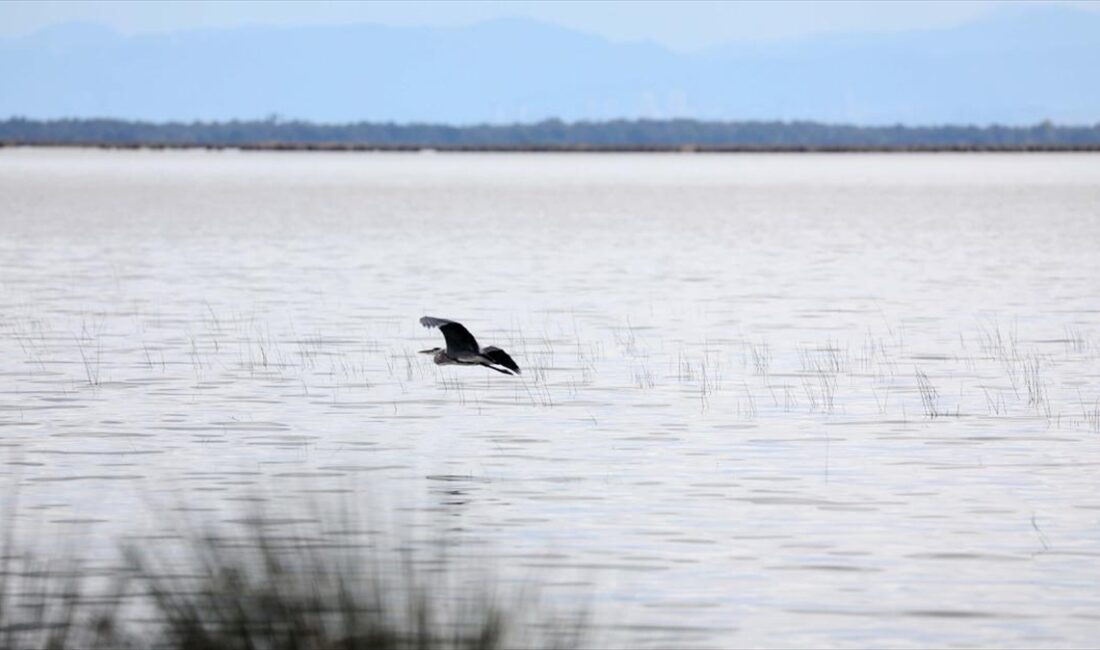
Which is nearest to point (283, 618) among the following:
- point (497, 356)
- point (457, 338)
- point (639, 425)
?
point (497, 356)

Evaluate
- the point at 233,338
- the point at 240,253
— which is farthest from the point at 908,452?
the point at 240,253

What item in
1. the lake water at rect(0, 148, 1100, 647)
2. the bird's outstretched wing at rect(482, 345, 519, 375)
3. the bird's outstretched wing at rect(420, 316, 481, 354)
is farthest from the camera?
the bird's outstretched wing at rect(420, 316, 481, 354)

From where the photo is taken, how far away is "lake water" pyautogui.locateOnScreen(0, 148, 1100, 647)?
47.1ft

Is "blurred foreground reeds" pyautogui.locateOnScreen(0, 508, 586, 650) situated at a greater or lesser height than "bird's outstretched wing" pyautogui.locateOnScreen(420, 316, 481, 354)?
greater

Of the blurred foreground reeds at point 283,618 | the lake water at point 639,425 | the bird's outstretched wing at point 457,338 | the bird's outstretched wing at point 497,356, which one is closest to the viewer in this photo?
the blurred foreground reeds at point 283,618

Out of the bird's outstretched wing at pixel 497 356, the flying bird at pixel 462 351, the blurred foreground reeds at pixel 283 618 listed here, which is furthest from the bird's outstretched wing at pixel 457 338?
the blurred foreground reeds at pixel 283 618

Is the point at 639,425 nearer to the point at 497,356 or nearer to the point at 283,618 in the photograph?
the point at 497,356

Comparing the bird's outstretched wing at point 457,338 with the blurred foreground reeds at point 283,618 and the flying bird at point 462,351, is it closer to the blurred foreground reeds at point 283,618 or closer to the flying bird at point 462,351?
the flying bird at point 462,351

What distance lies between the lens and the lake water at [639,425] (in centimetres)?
1437

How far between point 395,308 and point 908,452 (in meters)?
18.8

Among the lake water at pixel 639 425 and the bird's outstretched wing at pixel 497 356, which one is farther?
the bird's outstretched wing at pixel 497 356

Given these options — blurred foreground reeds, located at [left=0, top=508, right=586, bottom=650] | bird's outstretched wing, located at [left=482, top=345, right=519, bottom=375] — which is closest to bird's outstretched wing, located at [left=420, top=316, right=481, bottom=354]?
bird's outstretched wing, located at [left=482, top=345, right=519, bottom=375]

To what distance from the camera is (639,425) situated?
2178cm

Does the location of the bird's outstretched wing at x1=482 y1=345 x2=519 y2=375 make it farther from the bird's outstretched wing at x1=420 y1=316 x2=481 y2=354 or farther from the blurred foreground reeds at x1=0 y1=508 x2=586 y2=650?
the blurred foreground reeds at x1=0 y1=508 x2=586 y2=650
